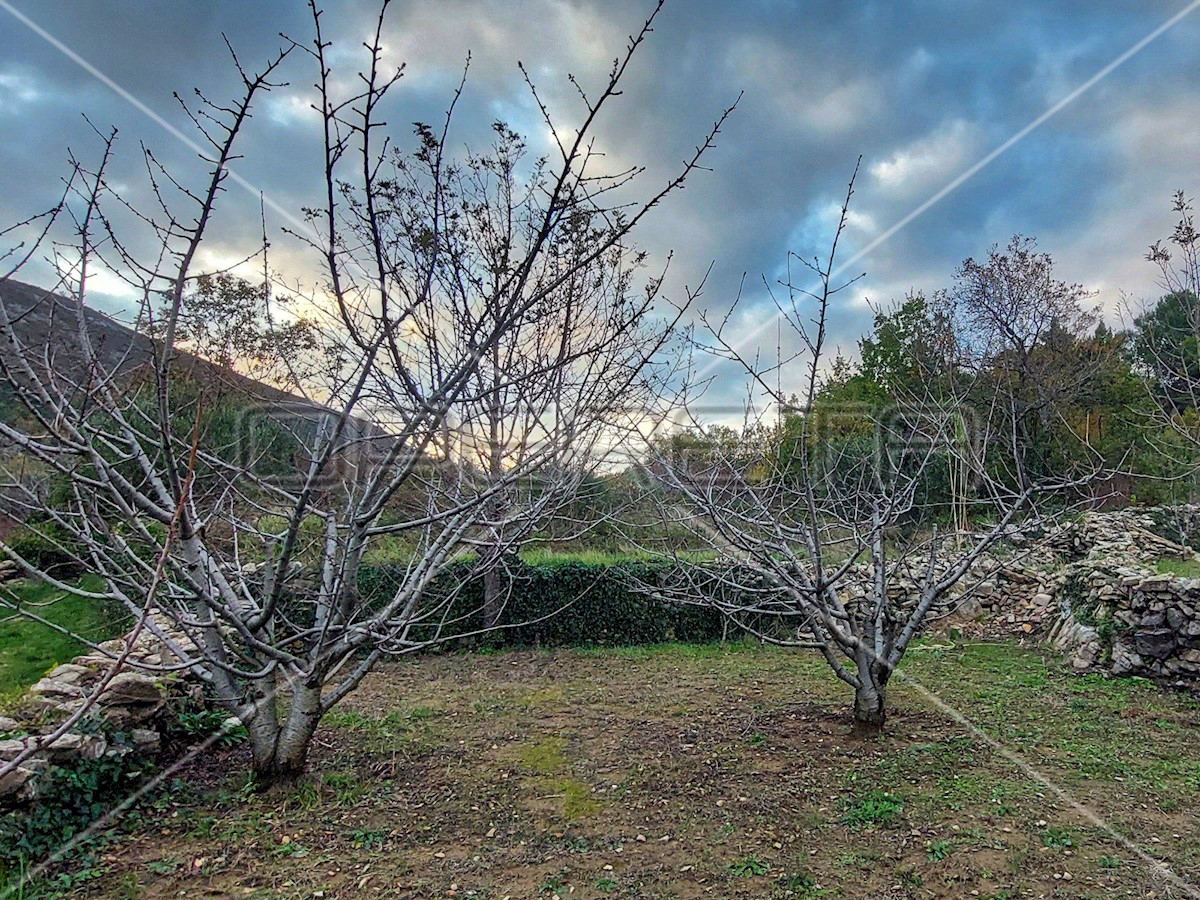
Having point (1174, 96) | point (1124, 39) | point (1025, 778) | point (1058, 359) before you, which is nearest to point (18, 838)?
point (1025, 778)

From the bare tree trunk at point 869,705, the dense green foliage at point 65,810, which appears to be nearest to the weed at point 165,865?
the dense green foliage at point 65,810

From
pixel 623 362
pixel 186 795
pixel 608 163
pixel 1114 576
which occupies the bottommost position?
pixel 186 795

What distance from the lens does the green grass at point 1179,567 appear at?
287 inches

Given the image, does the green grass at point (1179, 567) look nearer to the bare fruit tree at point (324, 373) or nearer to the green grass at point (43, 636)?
the bare fruit tree at point (324, 373)

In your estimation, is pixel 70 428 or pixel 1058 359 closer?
pixel 70 428

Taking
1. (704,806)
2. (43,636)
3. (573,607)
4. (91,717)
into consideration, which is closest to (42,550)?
(43,636)

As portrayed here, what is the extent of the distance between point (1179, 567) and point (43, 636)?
12.6 m

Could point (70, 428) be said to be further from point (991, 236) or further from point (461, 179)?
point (991, 236)

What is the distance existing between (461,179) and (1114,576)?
7122 millimetres

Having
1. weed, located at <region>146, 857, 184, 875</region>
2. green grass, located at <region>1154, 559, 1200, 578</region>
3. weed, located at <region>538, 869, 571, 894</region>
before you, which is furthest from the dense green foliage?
green grass, located at <region>1154, 559, 1200, 578</region>

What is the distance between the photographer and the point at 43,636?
6.68 m

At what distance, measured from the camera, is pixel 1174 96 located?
471 cm

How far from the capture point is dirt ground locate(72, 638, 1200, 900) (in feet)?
8.14

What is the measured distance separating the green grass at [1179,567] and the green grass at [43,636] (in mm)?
10702
